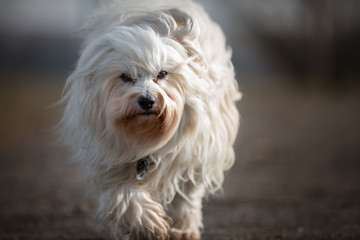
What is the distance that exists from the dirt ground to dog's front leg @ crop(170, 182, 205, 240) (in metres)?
0.22

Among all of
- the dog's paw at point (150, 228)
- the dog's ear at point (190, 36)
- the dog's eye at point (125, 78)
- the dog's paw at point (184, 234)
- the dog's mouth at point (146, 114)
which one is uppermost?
the dog's ear at point (190, 36)

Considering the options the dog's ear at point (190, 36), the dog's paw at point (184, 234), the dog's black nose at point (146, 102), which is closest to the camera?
the dog's black nose at point (146, 102)

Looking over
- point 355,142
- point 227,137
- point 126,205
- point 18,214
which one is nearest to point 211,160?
point 227,137

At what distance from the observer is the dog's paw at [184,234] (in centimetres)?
398

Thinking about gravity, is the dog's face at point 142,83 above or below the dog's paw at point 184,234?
above

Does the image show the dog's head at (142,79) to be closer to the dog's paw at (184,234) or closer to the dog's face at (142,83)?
the dog's face at (142,83)

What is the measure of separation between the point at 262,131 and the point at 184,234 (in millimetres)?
6220

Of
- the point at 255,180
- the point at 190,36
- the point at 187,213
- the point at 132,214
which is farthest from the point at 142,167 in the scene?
the point at 255,180

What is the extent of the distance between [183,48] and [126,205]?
1.11 m

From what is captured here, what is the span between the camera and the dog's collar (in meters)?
3.62

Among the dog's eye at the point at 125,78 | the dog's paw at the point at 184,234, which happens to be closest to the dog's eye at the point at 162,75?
the dog's eye at the point at 125,78

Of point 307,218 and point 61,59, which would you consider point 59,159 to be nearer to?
point 307,218

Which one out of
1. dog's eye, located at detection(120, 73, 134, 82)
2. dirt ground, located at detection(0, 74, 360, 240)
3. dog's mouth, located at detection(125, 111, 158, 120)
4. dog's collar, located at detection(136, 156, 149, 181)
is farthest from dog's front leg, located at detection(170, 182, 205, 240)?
dog's eye, located at detection(120, 73, 134, 82)

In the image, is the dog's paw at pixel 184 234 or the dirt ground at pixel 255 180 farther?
the dirt ground at pixel 255 180
